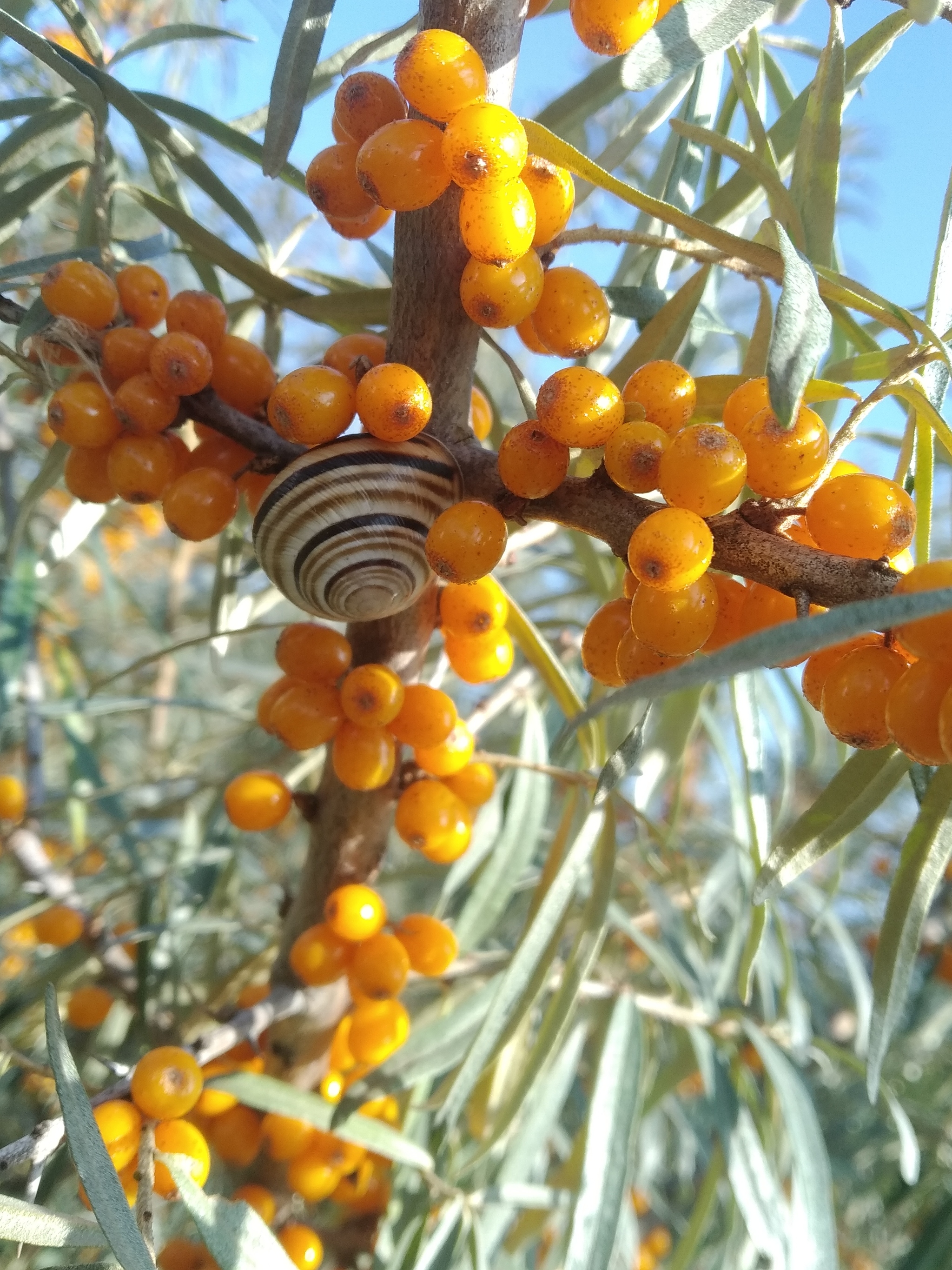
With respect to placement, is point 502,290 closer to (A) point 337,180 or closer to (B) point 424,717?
(A) point 337,180

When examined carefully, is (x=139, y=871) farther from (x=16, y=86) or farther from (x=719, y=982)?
(x=16, y=86)

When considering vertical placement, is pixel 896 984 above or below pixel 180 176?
below

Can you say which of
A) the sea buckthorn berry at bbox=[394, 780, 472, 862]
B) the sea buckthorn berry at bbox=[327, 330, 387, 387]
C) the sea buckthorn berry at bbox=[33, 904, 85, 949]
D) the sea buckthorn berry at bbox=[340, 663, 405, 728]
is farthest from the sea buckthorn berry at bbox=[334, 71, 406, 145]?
the sea buckthorn berry at bbox=[33, 904, 85, 949]

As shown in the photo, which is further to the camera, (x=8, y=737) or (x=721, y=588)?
(x=8, y=737)

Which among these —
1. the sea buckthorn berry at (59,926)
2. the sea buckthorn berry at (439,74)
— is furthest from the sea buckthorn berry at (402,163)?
the sea buckthorn berry at (59,926)

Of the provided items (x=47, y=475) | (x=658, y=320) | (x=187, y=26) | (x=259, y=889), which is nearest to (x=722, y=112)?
(x=658, y=320)

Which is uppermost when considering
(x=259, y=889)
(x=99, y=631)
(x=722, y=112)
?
(x=99, y=631)

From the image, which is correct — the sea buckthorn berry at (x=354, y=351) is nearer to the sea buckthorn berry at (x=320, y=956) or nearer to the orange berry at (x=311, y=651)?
the orange berry at (x=311, y=651)

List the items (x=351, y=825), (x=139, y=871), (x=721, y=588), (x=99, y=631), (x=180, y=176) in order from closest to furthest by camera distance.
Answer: (x=721, y=588) → (x=351, y=825) → (x=139, y=871) → (x=180, y=176) → (x=99, y=631)
